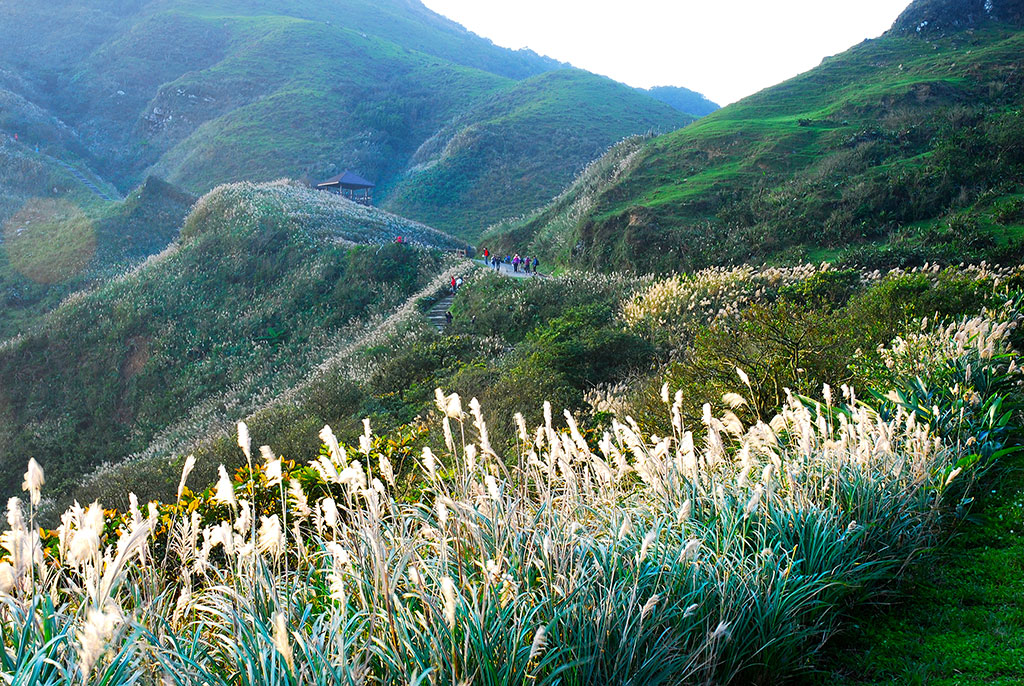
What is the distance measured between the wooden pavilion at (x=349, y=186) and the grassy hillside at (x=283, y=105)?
17.3 ft

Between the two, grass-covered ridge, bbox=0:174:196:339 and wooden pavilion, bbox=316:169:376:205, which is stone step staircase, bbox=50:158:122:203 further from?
wooden pavilion, bbox=316:169:376:205

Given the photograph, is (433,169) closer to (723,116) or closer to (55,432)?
(723,116)

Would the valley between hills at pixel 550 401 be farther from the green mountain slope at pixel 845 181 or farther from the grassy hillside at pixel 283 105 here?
the grassy hillside at pixel 283 105

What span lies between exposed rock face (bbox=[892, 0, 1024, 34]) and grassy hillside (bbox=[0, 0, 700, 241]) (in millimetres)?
25096

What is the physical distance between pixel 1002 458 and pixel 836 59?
41848 mm

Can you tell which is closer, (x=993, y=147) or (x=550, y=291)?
(x=550, y=291)

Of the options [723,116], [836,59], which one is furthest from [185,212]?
[836,59]

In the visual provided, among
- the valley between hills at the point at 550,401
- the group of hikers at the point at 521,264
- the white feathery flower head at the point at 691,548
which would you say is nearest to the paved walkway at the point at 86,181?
the valley between hills at the point at 550,401

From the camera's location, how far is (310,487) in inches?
203

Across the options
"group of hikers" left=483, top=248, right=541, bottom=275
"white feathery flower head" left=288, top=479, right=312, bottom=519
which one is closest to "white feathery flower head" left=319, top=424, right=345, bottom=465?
"white feathery flower head" left=288, top=479, right=312, bottom=519

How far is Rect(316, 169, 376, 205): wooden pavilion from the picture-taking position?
47.0 meters

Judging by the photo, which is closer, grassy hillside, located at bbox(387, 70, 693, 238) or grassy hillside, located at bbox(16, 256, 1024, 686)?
grassy hillside, located at bbox(16, 256, 1024, 686)

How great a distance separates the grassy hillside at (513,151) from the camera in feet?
168

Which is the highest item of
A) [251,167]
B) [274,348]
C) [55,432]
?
[251,167]
